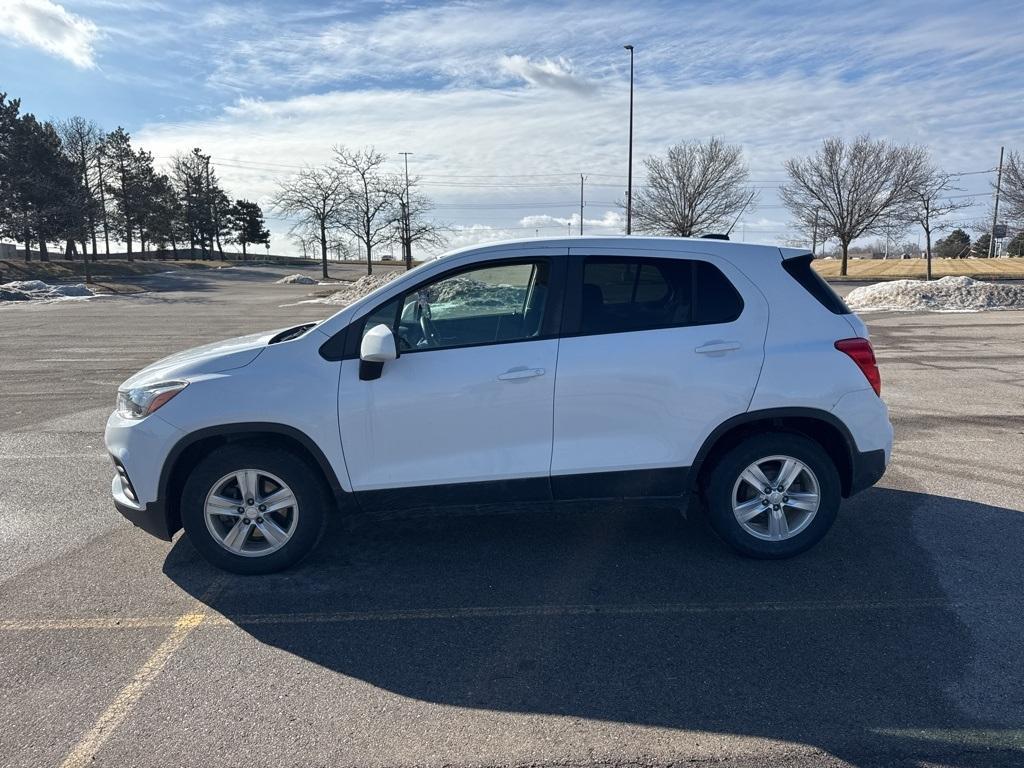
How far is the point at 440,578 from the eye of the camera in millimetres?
4188

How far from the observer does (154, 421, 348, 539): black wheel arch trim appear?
3.99 m

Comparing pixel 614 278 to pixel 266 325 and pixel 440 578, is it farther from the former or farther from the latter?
pixel 266 325

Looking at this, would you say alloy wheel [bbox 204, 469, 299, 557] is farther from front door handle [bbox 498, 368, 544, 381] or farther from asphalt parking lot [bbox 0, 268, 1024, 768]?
front door handle [bbox 498, 368, 544, 381]

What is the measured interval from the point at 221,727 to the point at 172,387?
6.25 feet

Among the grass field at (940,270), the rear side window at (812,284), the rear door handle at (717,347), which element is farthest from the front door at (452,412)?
the grass field at (940,270)

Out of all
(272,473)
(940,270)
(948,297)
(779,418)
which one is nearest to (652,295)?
(779,418)

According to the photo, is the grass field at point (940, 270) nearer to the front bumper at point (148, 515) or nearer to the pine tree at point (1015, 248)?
the pine tree at point (1015, 248)

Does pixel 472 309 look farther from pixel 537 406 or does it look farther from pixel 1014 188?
pixel 1014 188

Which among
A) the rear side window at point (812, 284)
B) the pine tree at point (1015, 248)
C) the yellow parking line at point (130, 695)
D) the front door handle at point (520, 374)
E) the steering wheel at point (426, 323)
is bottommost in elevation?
the yellow parking line at point (130, 695)

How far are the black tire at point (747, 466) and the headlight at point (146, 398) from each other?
306cm

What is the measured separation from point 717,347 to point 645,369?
433 millimetres

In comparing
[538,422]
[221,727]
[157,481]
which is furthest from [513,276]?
[221,727]

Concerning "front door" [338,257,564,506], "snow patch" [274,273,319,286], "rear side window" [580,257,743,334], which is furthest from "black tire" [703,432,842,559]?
"snow patch" [274,273,319,286]

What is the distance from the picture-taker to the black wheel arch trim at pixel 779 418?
414 cm
